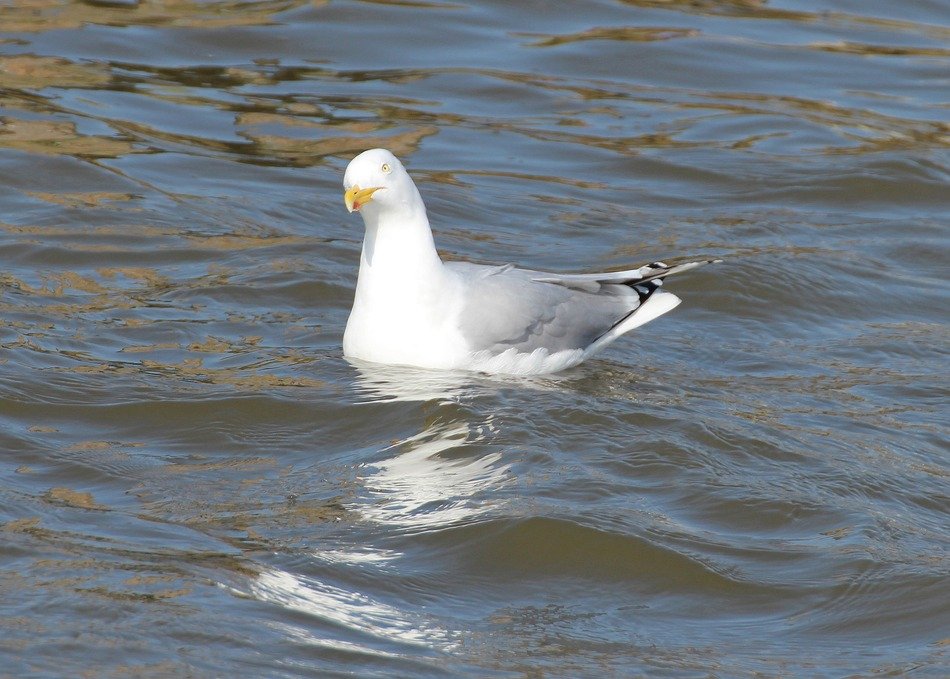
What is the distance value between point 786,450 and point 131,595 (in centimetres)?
294

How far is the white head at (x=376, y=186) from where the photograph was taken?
680cm

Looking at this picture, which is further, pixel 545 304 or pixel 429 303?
pixel 545 304

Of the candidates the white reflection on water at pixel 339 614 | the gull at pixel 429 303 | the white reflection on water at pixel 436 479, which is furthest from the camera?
the gull at pixel 429 303

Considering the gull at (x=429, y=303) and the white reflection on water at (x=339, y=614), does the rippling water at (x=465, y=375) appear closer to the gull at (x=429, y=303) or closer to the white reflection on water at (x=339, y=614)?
the white reflection on water at (x=339, y=614)

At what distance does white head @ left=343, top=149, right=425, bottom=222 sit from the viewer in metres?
6.80

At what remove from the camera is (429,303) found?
700cm

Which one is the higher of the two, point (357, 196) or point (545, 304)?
point (357, 196)

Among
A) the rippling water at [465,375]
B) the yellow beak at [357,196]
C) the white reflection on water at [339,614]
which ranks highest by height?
the yellow beak at [357,196]

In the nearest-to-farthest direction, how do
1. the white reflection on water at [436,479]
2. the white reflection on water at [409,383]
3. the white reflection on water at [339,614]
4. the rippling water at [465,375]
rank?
the white reflection on water at [339,614] < the rippling water at [465,375] < the white reflection on water at [436,479] < the white reflection on water at [409,383]

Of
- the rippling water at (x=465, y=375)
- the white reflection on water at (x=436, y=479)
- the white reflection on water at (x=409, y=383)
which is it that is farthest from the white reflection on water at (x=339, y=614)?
the white reflection on water at (x=409, y=383)

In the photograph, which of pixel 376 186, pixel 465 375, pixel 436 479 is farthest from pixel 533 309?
pixel 436 479

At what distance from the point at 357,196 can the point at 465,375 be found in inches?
37.2

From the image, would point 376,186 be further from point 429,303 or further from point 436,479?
point 436,479

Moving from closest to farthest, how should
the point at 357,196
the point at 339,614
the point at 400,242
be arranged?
the point at 339,614, the point at 357,196, the point at 400,242
